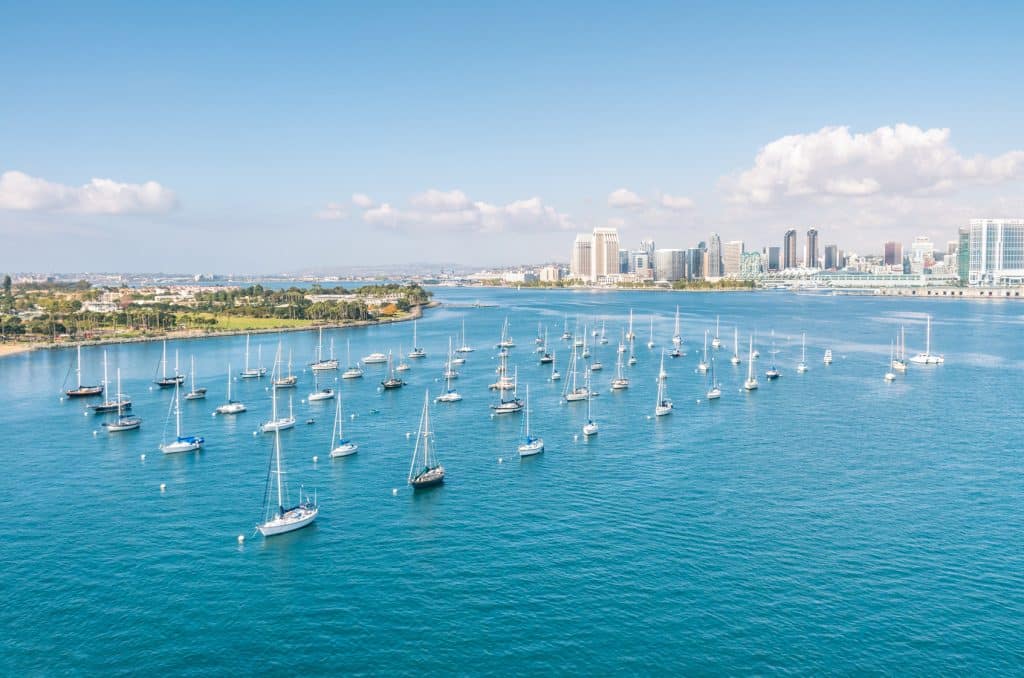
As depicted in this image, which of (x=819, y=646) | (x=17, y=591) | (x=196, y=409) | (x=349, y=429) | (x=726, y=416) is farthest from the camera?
(x=196, y=409)

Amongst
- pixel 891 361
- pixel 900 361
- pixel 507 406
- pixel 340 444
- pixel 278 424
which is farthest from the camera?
pixel 900 361

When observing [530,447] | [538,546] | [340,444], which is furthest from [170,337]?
[538,546]

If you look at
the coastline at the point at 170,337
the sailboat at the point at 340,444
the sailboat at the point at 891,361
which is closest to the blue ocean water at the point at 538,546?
the sailboat at the point at 340,444

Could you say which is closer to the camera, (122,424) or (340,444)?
(340,444)

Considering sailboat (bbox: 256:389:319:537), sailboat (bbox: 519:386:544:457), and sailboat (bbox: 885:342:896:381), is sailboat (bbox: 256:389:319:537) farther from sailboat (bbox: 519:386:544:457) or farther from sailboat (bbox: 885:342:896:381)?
sailboat (bbox: 885:342:896:381)

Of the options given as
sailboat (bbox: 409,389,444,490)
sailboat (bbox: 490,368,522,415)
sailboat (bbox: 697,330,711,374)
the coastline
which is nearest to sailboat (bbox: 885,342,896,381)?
sailboat (bbox: 697,330,711,374)

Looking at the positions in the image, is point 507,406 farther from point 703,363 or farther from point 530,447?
point 703,363

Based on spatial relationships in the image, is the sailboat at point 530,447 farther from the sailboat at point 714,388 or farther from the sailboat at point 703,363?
the sailboat at point 703,363

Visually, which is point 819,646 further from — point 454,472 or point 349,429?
point 349,429

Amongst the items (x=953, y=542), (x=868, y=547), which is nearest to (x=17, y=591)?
(x=868, y=547)
